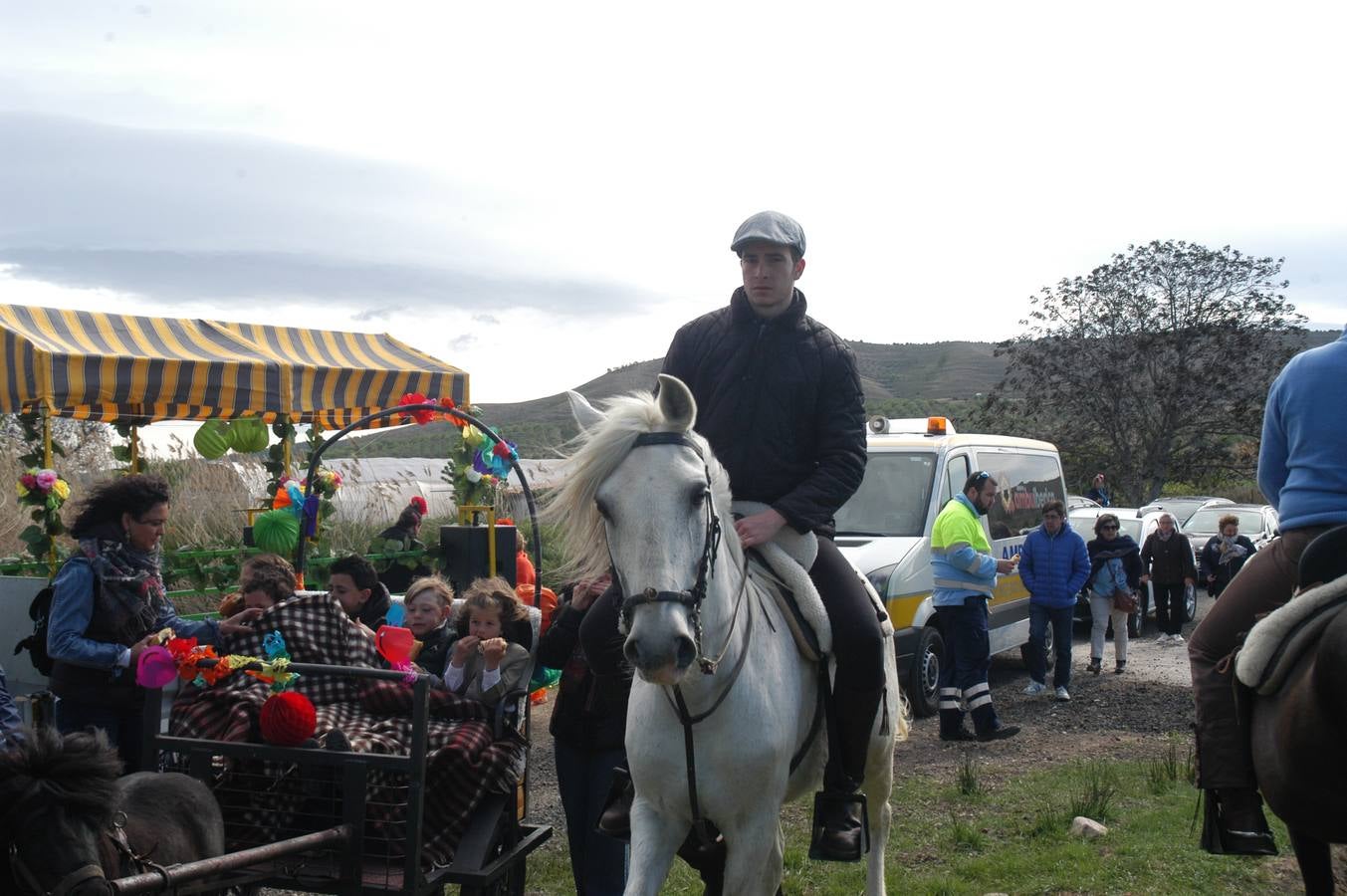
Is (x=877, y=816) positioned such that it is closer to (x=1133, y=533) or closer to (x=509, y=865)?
(x=509, y=865)

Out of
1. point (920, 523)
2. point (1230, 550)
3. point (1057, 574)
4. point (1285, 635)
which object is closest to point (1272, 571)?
point (1285, 635)

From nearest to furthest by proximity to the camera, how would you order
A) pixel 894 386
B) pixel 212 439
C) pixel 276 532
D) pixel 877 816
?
pixel 877 816 → pixel 276 532 → pixel 212 439 → pixel 894 386

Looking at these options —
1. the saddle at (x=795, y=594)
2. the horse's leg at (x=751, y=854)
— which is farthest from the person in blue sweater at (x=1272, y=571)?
the horse's leg at (x=751, y=854)

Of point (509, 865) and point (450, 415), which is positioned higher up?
point (450, 415)

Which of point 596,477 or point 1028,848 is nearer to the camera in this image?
point 596,477

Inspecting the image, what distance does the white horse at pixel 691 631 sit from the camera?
3.24 m

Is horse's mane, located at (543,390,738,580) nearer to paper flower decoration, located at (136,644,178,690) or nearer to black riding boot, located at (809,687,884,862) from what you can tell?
black riding boot, located at (809,687,884,862)

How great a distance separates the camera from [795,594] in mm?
4145

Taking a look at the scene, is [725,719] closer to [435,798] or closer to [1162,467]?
[435,798]

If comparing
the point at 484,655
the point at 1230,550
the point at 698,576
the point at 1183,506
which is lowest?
Answer: the point at 1230,550

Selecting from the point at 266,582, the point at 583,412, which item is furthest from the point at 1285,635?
the point at 266,582

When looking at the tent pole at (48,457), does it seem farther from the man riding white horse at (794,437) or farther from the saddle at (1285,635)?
the saddle at (1285,635)

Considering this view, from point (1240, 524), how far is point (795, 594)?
20634mm

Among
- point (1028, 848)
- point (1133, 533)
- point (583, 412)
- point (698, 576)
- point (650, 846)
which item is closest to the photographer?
point (698, 576)
